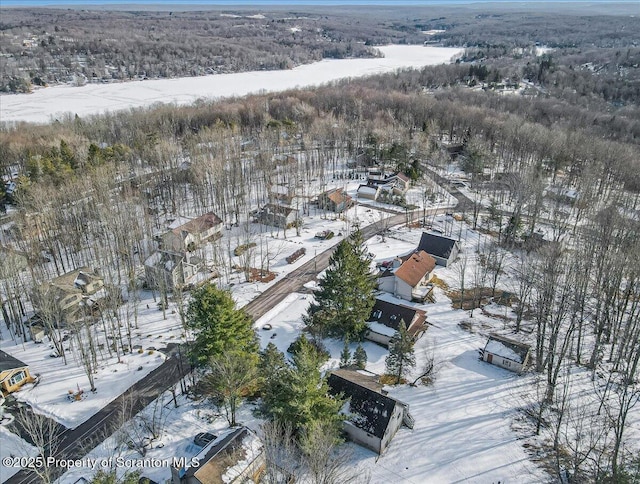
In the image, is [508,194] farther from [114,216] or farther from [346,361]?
[114,216]

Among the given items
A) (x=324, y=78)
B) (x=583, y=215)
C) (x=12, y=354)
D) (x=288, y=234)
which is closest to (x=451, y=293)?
(x=288, y=234)

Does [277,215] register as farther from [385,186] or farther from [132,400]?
[132,400]

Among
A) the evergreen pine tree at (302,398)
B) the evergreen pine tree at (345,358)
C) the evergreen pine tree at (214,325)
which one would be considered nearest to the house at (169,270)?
the evergreen pine tree at (214,325)

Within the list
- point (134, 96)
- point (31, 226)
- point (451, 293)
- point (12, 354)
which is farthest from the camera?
point (134, 96)

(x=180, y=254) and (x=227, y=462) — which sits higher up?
(x=180, y=254)

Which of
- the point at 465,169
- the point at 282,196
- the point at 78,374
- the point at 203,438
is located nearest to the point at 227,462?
the point at 203,438

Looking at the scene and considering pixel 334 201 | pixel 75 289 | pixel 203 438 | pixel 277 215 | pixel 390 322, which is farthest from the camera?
pixel 334 201

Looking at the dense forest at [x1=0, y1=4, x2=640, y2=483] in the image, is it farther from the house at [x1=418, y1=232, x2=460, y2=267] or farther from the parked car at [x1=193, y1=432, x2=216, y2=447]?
the parked car at [x1=193, y1=432, x2=216, y2=447]
